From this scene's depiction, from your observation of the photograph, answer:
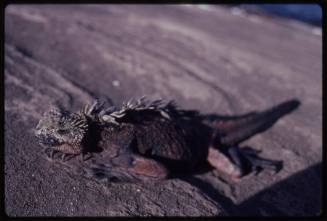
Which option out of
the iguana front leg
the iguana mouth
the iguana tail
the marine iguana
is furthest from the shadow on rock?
Result: the iguana mouth

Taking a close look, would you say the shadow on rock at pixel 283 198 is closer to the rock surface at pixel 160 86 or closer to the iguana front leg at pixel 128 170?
the rock surface at pixel 160 86

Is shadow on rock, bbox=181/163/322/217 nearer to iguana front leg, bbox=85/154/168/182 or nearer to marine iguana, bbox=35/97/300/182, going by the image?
marine iguana, bbox=35/97/300/182

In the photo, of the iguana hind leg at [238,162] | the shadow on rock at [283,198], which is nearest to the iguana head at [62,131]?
the shadow on rock at [283,198]

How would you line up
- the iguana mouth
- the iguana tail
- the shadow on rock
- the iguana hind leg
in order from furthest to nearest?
the iguana tail < the iguana hind leg < the shadow on rock < the iguana mouth

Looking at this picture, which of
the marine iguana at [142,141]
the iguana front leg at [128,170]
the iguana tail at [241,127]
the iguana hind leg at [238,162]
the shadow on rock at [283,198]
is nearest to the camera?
the marine iguana at [142,141]

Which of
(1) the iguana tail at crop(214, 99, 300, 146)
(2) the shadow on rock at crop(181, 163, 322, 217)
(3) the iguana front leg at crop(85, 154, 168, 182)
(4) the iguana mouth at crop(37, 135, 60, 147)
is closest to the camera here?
(4) the iguana mouth at crop(37, 135, 60, 147)

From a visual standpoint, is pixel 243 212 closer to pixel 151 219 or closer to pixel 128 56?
pixel 151 219

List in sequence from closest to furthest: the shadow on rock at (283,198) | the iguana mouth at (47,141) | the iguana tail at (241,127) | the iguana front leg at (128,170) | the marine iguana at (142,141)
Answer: the iguana mouth at (47,141) < the marine iguana at (142,141) < the iguana front leg at (128,170) < the shadow on rock at (283,198) < the iguana tail at (241,127)

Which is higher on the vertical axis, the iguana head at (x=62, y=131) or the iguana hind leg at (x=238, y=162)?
the iguana head at (x=62, y=131)

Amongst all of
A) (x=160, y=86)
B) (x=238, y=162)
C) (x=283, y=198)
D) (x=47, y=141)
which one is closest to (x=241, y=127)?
(x=238, y=162)
